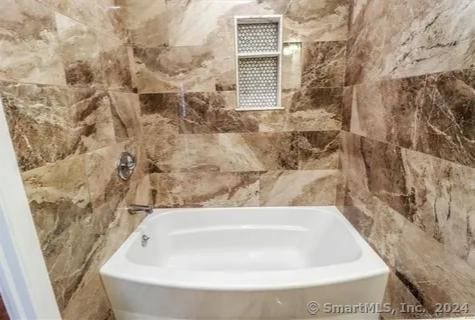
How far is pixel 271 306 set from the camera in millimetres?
1038

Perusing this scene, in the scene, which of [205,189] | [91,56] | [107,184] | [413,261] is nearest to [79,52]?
[91,56]

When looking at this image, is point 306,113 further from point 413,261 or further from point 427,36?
point 413,261

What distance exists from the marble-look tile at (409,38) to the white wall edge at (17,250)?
1385 mm

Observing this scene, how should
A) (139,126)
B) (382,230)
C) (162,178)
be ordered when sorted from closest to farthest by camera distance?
(382,230) < (139,126) < (162,178)

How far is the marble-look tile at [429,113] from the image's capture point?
70 centimetres

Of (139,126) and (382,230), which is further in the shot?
(139,126)

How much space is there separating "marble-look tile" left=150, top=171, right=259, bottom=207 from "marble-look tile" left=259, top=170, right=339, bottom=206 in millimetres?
88

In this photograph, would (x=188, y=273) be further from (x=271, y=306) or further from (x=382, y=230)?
(x=382, y=230)

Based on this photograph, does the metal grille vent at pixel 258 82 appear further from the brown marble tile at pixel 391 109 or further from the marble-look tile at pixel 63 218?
the marble-look tile at pixel 63 218

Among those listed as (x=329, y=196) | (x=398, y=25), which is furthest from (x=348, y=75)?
(x=329, y=196)

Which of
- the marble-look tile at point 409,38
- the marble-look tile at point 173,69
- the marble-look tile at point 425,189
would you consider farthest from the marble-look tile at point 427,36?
the marble-look tile at point 173,69

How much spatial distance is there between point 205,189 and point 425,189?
136 centimetres

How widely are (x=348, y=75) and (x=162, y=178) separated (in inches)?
60.6

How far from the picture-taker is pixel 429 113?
0.85 meters
